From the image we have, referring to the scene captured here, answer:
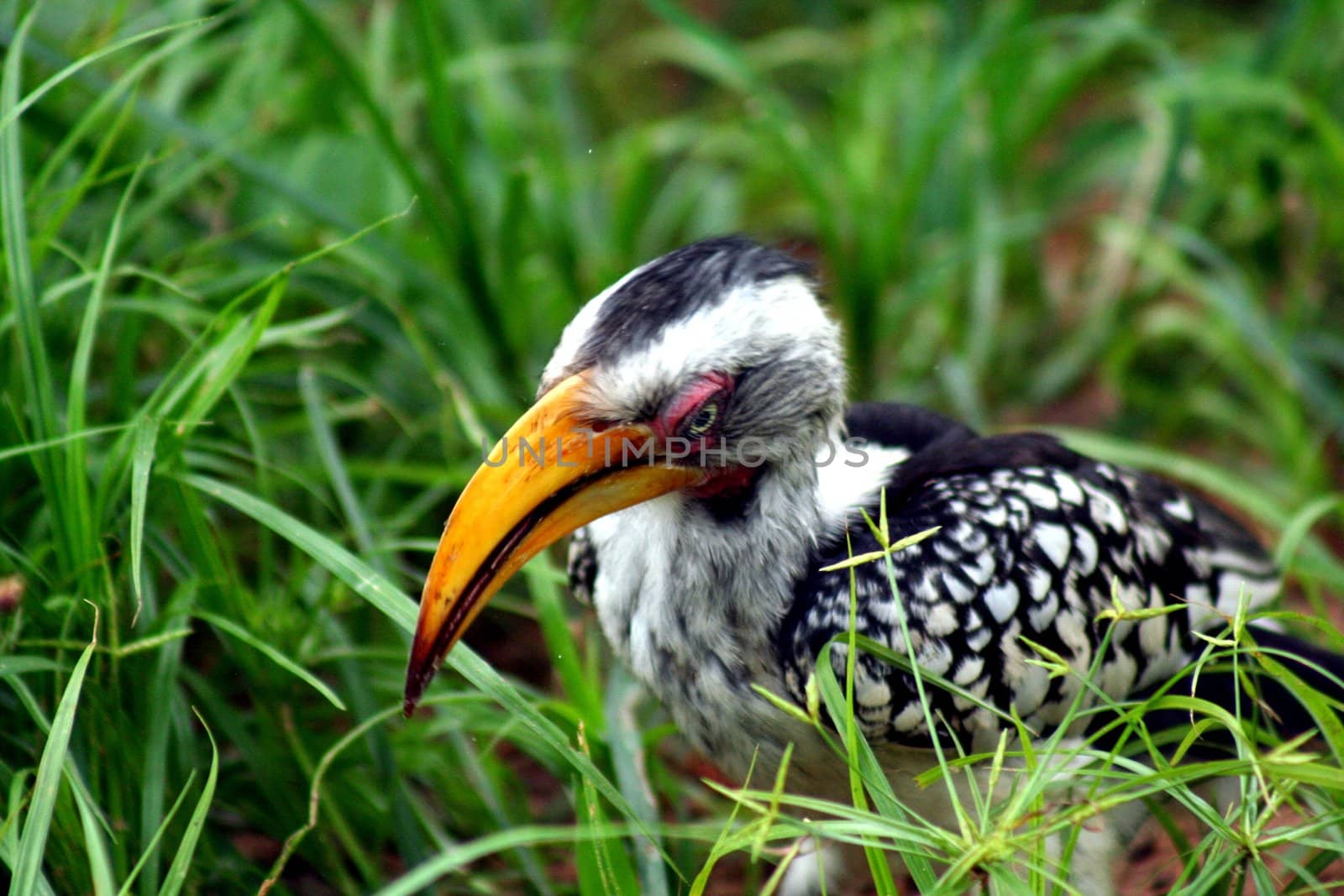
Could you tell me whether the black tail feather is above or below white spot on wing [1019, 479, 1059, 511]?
below

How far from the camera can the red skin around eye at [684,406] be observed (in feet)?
6.93

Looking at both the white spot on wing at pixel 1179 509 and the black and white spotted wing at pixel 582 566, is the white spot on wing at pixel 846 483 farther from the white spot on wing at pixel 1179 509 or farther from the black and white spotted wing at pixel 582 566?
the white spot on wing at pixel 1179 509

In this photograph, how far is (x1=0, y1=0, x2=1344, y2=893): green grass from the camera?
2.28m

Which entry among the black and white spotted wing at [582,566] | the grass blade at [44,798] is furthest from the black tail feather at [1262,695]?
the grass blade at [44,798]

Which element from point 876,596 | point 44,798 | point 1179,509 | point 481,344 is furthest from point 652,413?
point 481,344

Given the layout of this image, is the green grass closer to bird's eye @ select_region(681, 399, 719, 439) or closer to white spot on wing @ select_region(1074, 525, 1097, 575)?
white spot on wing @ select_region(1074, 525, 1097, 575)

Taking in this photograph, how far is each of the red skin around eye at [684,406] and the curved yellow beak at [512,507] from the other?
52 millimetres

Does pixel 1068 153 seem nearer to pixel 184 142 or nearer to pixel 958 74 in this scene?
pixel 958 74

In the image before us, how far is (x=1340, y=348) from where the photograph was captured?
13.7ft

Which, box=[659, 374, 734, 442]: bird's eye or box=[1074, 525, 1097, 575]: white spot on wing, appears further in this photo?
box=[1074, 525, 1097, 575]: white spot on wing

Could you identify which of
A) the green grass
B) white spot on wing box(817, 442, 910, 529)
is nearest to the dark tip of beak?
the green grass

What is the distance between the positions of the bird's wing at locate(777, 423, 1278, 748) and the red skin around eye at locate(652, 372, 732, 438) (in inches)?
16.0

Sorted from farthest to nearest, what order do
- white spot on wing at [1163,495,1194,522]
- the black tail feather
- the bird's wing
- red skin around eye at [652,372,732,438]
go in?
white spot on wing at [1163,495,1194,522] → the black tail feather → the bird's wing → red skin around eye at [652,372,732,438]

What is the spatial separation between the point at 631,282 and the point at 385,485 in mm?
1479
